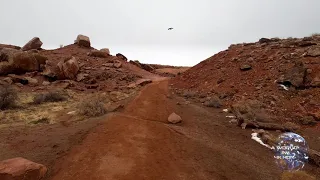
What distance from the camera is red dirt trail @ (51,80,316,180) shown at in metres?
6.89

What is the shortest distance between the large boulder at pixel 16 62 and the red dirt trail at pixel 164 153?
50.7 feet

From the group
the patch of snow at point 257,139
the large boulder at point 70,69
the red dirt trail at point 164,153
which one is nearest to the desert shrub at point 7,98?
the red dirt trail at point 164,153

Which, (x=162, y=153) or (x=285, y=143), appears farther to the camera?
(x=285, y=143)

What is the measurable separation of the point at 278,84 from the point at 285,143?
20.4 ft

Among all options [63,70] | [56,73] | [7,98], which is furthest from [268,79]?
[56,73]

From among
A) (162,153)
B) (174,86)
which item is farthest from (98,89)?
(162,153)

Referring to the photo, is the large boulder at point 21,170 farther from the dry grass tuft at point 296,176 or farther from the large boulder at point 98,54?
the large boulder at point 98,54

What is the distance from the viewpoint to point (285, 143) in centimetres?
→ 965

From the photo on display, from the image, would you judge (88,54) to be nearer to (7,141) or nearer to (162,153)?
(7,141)

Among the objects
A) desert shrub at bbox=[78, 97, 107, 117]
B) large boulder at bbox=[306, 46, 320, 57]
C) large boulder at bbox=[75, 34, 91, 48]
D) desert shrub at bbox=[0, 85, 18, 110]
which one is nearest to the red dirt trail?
desert shrub at bbox=[78, 97, 107, 117]

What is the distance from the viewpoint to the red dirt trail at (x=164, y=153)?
6891 millimetres

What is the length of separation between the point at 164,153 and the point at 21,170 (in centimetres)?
350

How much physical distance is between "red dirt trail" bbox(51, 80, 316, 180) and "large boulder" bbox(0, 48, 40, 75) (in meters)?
15.5

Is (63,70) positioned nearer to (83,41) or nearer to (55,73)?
(55,73)
